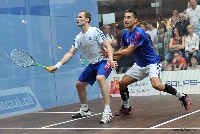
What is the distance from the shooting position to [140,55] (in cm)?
582

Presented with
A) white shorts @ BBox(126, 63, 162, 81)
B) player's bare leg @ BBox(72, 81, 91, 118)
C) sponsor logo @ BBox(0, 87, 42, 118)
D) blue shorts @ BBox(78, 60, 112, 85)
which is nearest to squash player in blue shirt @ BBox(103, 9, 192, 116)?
white shorts @ BBox(126, 63, 162, 81)

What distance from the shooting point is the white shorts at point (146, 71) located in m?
5.74

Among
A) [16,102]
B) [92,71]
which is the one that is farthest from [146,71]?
[16,102]

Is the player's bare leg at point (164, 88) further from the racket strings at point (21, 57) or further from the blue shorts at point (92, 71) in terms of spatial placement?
the racket strings at point (21, 57)

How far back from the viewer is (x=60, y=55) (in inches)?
329

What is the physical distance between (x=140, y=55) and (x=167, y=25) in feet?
14.4

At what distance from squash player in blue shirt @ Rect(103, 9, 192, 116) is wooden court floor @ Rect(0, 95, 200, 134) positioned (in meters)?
0.38

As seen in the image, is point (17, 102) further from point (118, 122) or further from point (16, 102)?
point (118, 122)

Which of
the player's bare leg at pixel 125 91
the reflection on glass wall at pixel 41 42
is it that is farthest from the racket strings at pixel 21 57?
the player's bare leg at pixel 125 91

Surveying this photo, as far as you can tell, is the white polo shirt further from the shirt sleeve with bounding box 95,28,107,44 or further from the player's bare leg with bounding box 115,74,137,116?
the player's bare leg with bounding box 115,74,137,116

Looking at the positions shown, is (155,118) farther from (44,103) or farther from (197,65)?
(197,65)

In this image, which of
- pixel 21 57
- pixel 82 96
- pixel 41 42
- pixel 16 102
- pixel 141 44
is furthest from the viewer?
pixel 41 42

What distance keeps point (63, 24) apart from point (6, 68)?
177cm

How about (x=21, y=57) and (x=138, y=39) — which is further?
(x=21, y=57)
